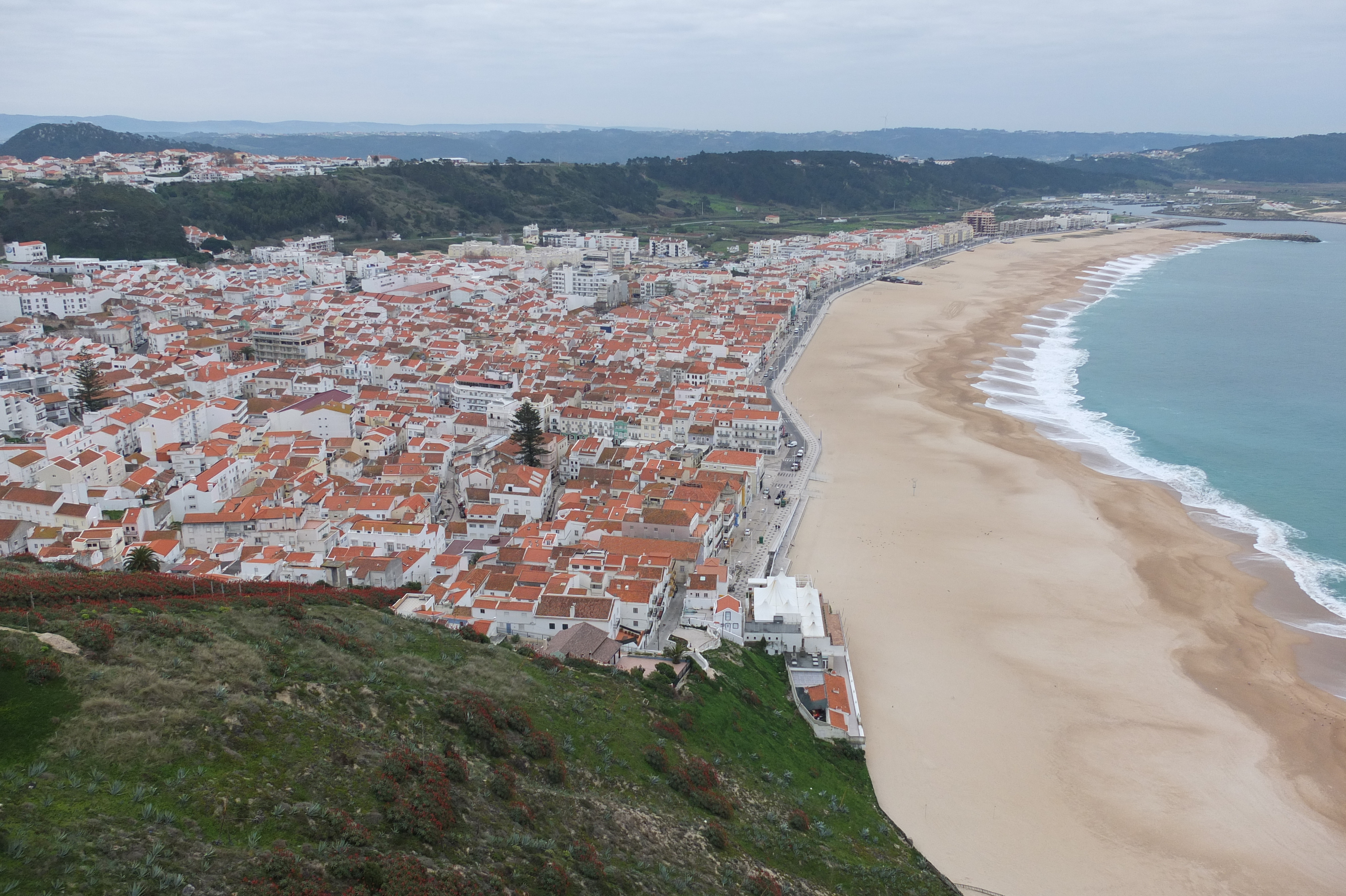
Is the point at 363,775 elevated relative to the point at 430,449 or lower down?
elevated

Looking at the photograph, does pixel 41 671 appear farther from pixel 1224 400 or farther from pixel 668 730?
pixel 1224 400

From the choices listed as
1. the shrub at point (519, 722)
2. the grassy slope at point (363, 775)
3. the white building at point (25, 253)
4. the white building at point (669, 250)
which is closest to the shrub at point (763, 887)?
the grassy slope at point (363, 775)

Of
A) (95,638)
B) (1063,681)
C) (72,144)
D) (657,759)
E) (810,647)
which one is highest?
(72,144)

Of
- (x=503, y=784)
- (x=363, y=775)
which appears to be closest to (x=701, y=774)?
(x=503, y=784)

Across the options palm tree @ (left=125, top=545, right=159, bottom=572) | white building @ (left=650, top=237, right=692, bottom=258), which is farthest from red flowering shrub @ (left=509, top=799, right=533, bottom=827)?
white building @ (left=650, top=237, right=692, bottom=258)

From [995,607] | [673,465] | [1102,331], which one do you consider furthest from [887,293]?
[995,607]

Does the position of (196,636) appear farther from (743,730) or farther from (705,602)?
(705,602)
